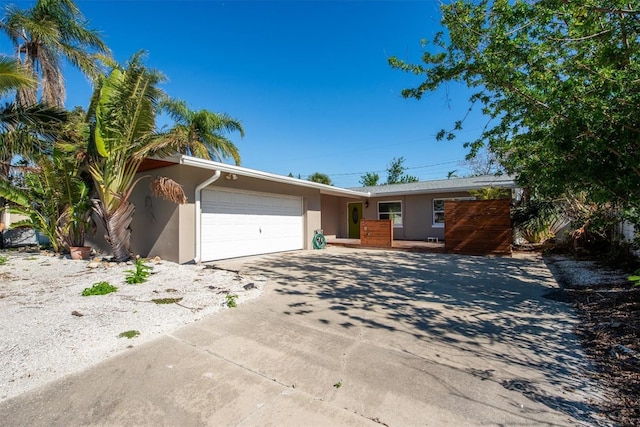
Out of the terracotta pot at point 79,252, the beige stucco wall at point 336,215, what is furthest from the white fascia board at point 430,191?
the terracotta pot at point 79,252

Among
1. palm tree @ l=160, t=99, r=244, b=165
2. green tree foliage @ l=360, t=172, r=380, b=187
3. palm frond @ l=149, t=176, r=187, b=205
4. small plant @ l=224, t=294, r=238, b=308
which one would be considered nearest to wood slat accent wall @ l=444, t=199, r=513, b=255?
small plant @ l=224, t=294, r=238, b=308

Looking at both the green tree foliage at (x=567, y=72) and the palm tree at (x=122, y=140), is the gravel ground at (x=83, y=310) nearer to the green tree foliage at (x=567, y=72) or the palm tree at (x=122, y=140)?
the palm tree at (x=122, y=140)

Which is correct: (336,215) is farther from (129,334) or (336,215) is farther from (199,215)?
(129,334)

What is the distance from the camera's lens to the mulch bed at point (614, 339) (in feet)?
7.18

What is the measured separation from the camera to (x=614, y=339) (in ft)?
10.5

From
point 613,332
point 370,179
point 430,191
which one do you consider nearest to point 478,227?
point 430,191

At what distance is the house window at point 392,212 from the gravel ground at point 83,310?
10379mm

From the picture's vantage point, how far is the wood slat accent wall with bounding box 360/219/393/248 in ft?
40.8

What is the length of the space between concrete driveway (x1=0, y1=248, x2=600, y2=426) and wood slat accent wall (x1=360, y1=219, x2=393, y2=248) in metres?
7.55

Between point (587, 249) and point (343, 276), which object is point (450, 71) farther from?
point (587, 249)

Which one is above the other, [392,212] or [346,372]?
[392,212]

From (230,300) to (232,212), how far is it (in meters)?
4.82

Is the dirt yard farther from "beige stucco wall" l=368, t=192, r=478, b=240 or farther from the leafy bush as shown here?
"beige stucco wall" l=368, t=192, r=478, b=240

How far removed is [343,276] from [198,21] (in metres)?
8.17
